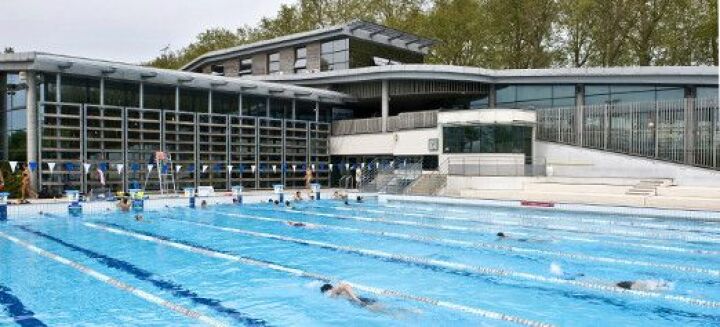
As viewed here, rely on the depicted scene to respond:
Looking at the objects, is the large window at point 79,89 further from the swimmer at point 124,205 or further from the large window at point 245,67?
the large window at point 245,67

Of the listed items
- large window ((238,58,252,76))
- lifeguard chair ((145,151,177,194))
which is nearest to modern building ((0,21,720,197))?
lifeguard chair ((145,151,177,194))

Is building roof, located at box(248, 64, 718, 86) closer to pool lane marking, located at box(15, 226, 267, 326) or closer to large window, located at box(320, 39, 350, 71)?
large window, located at box(320, 39, 350, 71)

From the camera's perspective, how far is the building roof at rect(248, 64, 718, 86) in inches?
1043

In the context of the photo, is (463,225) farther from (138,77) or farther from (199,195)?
(138,77)

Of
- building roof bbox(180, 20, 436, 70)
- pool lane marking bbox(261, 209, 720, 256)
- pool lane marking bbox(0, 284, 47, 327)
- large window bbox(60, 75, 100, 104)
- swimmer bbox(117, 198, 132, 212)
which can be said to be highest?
building roof bbox(180, 20, 436, 70)

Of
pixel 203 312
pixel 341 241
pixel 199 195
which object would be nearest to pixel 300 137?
pixel 199 195

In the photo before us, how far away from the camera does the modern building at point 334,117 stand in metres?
24.2

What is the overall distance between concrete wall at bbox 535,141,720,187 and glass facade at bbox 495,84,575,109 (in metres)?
3.44

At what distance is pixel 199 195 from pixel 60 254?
12353mm

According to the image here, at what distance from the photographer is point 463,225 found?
17.6 m

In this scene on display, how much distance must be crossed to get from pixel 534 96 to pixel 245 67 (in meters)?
20.6

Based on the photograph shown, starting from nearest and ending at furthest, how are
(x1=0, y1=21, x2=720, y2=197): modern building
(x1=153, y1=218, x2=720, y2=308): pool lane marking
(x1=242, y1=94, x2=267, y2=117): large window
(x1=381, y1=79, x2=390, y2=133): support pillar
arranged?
(x1=153, y1=218, x2=720, y2=308): pool lane marking → (x1=0, y1=21, x2=720, y2=197): modern building → (x1=242, y1=94, x2=267, y2=117): large window → (x1=381, y1=79, x2=390, y2=133): support pillar

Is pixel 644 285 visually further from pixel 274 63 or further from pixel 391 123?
pixel 274 63

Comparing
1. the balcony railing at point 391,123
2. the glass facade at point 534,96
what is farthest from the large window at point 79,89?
the glass facade at point 534,96
